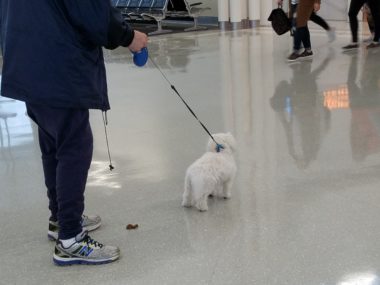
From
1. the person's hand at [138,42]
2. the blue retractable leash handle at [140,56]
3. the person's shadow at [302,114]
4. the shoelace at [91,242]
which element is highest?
the person's hand at [138,42]

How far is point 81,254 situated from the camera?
1.97 metres

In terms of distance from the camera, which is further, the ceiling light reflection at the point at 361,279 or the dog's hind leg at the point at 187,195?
the dog's hind leg at the point at 187,195

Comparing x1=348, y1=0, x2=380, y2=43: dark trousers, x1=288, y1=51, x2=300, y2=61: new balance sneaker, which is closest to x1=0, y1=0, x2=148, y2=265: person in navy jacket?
x1=288, y1=51, x2=300, y2=61: new balance sneaker

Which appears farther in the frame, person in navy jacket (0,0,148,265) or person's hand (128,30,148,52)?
person's hand (128,30,148,52)

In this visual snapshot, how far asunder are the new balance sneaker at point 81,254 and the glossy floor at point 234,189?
31 mm

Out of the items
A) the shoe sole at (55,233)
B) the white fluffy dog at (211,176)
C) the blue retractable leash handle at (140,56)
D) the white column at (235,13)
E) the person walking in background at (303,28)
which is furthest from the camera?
the white column at (235,13)

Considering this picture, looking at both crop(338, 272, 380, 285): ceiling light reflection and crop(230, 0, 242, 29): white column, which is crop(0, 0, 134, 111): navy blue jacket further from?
crop(230, 0, 242, 29): white column

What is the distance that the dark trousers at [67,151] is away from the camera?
1.82 metres

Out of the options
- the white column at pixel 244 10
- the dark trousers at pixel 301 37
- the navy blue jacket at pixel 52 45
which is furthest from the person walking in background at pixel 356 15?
the navy blue jacket at pixel 52 45

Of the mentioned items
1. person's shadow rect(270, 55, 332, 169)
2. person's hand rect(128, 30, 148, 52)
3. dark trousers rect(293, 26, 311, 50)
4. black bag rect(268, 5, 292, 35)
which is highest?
person's hand rect(128, 30, 148, 52)

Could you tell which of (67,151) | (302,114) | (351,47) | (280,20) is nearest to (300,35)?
(280,20)

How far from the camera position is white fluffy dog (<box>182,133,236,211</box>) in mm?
2299

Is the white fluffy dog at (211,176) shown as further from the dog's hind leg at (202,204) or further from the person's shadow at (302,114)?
the person's shadow at (302,114)

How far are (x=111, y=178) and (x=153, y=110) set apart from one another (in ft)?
5.05
